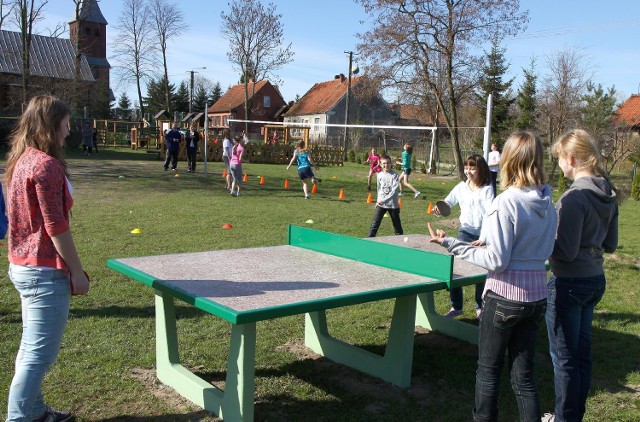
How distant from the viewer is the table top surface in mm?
3332

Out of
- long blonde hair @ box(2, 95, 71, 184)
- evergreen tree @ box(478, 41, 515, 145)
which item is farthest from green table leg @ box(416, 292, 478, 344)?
evergreen tree @ box(478, 41, 515, 145)

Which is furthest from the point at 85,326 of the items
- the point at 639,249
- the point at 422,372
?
the point at 639,249

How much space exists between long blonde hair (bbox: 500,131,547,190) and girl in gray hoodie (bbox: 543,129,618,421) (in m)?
0.33

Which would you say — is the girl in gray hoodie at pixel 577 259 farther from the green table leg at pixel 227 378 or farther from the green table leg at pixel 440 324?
the green table leg at pixel 440 324

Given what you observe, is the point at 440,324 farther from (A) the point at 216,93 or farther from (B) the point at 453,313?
(A) the point at 216,93

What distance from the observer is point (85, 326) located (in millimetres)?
5320

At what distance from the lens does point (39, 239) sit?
3.06 meters

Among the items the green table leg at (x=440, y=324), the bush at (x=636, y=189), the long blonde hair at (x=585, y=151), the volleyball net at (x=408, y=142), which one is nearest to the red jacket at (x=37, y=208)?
the long blonde hair at (x=585, y=151)

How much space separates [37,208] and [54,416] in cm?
136

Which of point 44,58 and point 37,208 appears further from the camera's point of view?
point 44,58

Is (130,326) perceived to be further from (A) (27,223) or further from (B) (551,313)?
(B) (551,313)

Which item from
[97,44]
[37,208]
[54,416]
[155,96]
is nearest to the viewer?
[37,208]

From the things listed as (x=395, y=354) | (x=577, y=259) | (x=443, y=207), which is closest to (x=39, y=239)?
(x=395, y=354)

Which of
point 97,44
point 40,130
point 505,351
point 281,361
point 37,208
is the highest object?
point 97,44
